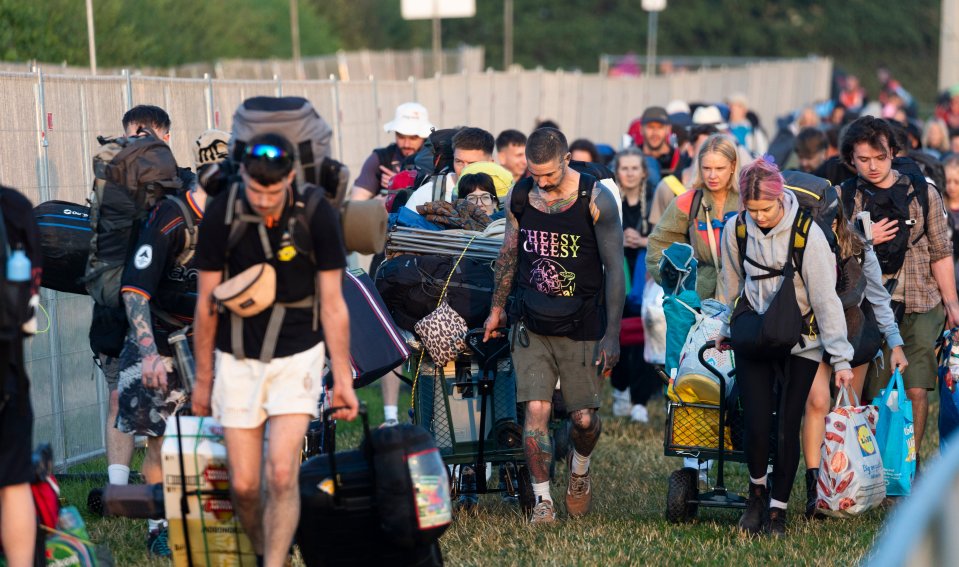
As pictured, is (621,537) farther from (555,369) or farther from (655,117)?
(655,117)

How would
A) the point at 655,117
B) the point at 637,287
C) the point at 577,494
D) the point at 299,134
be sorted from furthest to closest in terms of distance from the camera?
the point at 655,117
the point at 637,287
the point at 577,494
the point at 299,134

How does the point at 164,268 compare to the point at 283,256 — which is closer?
the point at 283,256

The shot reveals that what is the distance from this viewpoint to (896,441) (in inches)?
311

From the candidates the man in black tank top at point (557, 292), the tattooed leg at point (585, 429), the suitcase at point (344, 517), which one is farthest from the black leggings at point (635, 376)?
the suitcase at point (344, 517)

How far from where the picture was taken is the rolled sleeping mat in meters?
6.02

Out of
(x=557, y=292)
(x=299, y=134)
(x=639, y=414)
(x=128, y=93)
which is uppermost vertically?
(x=128, y=93)

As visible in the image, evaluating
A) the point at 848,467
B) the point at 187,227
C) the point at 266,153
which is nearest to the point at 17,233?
the point at 266,153

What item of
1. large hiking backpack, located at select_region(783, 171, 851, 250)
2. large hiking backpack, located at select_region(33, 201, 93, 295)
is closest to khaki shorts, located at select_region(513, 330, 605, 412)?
large hiking backpack, located at select_region(783, 171, 851, 250)

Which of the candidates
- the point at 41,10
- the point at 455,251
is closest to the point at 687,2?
the point at 41,10

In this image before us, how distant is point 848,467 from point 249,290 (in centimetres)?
336

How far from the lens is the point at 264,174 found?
5.54m

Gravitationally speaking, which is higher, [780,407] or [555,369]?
[555,369]

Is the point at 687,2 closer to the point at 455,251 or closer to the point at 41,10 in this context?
the point at 41,10

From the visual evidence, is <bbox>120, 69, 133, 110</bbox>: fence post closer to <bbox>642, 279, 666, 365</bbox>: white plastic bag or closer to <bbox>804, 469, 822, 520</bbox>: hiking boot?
<bbox>642, 279, 666, 365</bbox>: white plastic bag
